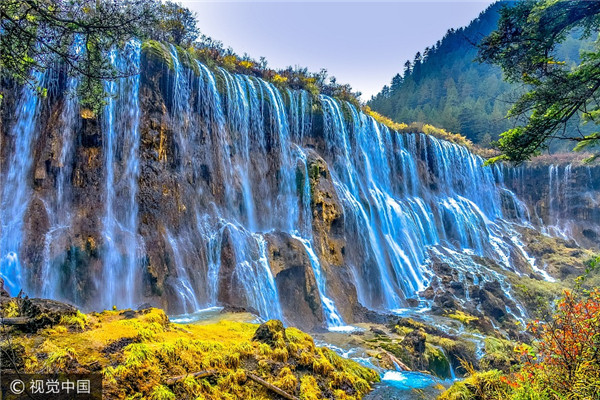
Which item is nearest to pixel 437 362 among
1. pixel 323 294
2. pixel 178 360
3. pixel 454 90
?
pixel 323 294

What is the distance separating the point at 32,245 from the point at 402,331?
13.2m

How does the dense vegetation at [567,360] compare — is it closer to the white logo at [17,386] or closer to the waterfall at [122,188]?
the white logo at [17,386]

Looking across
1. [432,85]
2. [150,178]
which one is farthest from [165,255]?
[432,85]

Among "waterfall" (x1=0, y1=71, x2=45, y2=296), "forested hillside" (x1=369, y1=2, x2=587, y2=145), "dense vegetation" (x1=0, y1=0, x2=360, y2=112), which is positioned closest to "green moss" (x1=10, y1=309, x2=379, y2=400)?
"dense vegetation" (x1=0, y1=0, x2=360, y2=112)

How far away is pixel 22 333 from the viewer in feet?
12.6

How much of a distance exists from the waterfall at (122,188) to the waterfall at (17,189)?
2443 millimetres

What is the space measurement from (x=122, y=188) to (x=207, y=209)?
3782 millimetres

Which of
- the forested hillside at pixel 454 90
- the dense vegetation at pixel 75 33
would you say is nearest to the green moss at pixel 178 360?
the dense vegetation at pixel 75 33

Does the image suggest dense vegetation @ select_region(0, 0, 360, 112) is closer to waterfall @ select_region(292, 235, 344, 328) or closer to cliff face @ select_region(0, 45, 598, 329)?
cliff face @ select_region(0, 45, 598, 329)

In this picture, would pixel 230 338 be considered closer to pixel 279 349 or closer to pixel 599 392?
pixel 279 349

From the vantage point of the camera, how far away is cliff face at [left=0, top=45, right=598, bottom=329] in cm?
1223

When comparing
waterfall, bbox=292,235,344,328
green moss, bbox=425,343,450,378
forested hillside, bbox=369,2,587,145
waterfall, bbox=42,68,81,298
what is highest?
forested hillside, bbox=369,2,587,145

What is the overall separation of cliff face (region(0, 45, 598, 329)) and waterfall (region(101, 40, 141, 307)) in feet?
0.16

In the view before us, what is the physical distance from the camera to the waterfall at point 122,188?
12.2 m
